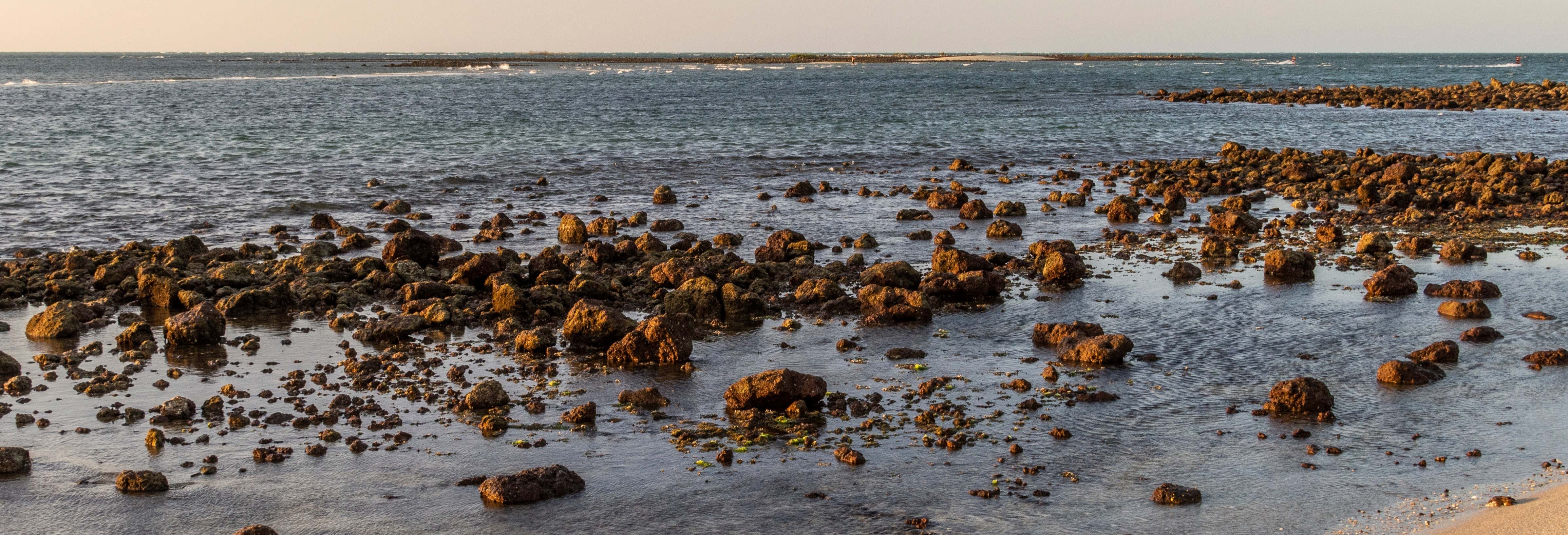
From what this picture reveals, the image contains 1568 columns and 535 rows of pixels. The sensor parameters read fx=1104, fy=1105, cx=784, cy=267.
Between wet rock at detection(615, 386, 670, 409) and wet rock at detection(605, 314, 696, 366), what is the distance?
1.74m

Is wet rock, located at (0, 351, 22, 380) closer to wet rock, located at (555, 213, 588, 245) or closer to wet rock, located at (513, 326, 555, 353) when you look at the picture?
wet rock, located at (513, 326, 555, 353)

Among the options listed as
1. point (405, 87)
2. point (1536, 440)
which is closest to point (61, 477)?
point (1536, 440)

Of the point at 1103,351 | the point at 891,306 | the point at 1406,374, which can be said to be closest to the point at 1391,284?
the point at 1406,374

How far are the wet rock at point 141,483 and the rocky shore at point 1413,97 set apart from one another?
3404 inches

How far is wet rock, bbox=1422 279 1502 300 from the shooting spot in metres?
20.2

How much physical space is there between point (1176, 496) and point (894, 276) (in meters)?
10.2

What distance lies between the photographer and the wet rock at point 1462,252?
924 inches

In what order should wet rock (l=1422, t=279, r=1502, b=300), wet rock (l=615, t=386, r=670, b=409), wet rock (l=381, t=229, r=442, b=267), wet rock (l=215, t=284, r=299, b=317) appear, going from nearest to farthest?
1. wet rock (l=615, t=386, r=670, b=409)
2. wet rock (l=215, t=284, r=299, b=317)
3. wet rock (l=1422, t=279, r=1502, b=300)
4. wet rock (l=381, t=229, r=442, b=267)

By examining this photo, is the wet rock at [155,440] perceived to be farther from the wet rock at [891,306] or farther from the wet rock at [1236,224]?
the wet rock at [1236,224]

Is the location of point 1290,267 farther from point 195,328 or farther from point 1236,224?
point 195,328

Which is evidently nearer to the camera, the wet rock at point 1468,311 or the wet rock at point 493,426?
the wet rock at point 493,426

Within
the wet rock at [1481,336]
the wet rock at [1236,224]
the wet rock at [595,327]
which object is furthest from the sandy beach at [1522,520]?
the wet rock at [1236,224]

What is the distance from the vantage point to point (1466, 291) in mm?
20359

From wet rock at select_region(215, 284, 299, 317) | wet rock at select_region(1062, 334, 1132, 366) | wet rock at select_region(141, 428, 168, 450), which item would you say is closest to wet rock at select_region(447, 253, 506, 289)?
wet rock at select_region(215, 284, 299, 317)
